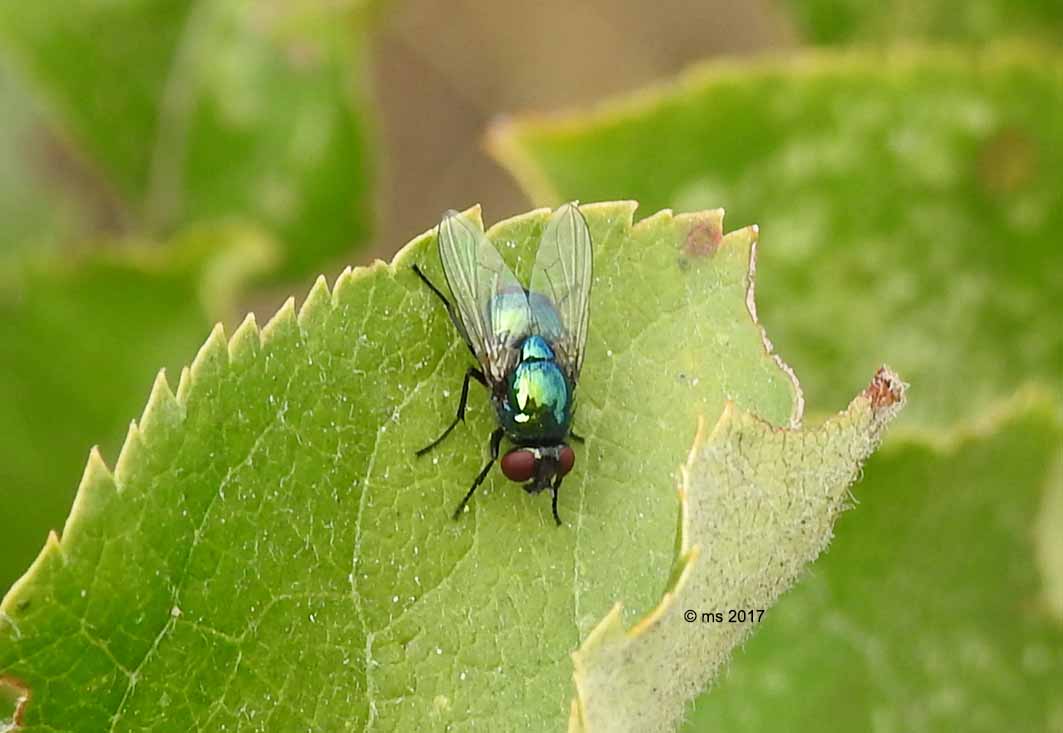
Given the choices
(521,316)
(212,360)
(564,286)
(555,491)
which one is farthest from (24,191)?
(555,491)

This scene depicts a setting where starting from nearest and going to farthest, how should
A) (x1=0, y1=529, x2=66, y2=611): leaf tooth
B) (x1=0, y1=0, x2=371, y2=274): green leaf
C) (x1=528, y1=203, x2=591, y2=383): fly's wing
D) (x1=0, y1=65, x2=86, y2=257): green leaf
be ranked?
(x1=0, y1=529, x2=66, y2=611): leaf tooth → (x1=528, y1=203, x2=591, y2=383): fly's wing → (x1=0, y1=0, x2=371, y2=274): green leaf → (x1=0, y1=65, x2=86, y2=257): green leaf

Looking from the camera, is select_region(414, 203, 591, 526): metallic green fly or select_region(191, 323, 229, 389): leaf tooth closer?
select_region(191, 323, 229, 389): leaf tooth

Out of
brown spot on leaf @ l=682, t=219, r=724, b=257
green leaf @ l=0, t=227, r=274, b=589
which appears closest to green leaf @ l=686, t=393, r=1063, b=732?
brown spot on leaf @ l=682, t=219, r=724, b=257

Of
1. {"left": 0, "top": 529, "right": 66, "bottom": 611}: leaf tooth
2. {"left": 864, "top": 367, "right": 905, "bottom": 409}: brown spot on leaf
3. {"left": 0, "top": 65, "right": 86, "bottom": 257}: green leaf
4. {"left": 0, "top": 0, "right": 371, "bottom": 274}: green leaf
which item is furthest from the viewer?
{"left": 0, "top": 65, "right": 86, "bottom": 257}: green leaf

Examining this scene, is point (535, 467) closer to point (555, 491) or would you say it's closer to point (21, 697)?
point (555, 491)

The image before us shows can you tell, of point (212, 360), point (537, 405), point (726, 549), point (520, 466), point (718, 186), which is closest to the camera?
point (726, 549)

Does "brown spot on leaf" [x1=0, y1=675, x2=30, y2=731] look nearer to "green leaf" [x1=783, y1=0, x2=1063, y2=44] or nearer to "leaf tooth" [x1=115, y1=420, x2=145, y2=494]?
"leaf tooth" [x1=115, y1=420, x2=145, y2=494]

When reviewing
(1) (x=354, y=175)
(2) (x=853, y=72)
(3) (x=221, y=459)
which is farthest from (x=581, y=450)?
(1) (x=354, y=175)
